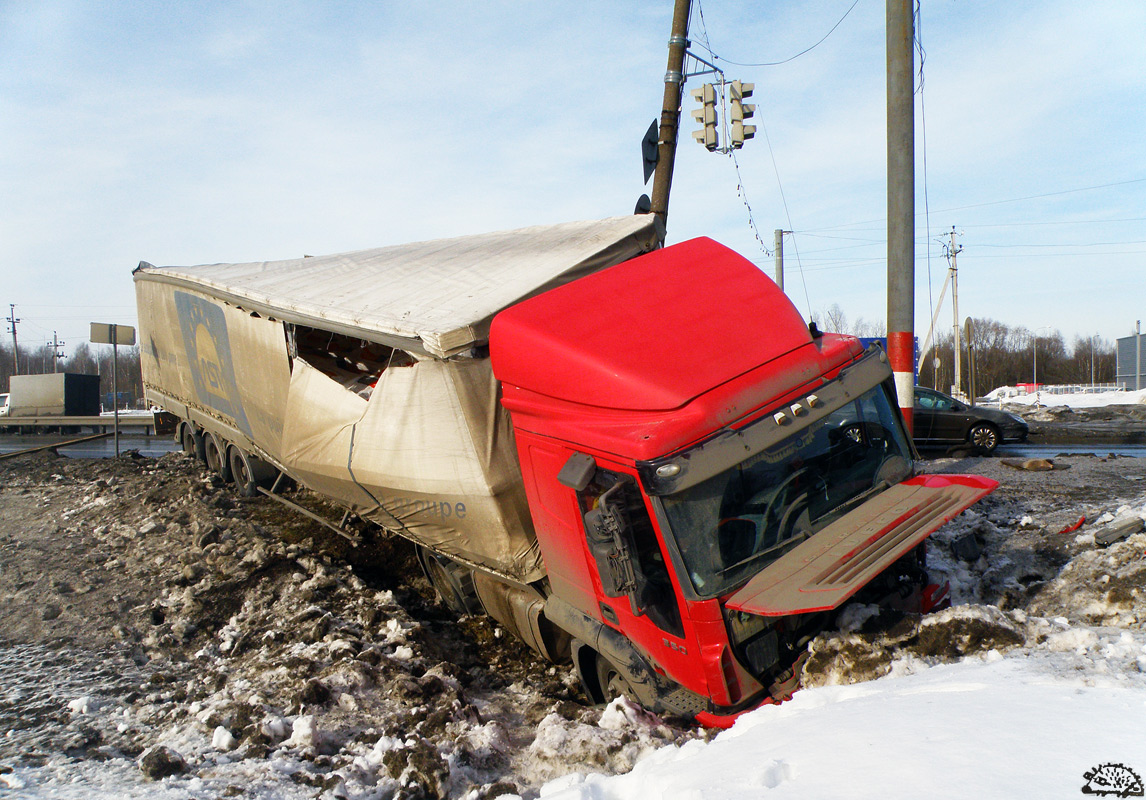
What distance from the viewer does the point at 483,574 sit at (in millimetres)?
6141

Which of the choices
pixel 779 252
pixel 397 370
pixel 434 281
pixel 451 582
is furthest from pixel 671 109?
pixel 779 252

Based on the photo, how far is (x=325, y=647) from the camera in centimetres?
599

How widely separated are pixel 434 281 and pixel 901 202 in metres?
5.94

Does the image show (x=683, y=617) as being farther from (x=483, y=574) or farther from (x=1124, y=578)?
(x=1124, y=578)

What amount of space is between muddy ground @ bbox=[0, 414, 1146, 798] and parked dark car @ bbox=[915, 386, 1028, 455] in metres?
5.99

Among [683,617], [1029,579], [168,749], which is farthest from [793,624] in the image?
[168,749]

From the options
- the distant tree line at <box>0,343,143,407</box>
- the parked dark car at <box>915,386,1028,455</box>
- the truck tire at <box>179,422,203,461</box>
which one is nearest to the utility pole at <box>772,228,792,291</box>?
the parked dark car at <box>915,386,1028,455</box>

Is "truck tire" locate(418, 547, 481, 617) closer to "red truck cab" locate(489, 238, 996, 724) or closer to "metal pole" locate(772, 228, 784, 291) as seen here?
"red truck cab" locate(489, 238, 996, 724)

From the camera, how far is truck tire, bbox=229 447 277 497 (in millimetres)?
9719

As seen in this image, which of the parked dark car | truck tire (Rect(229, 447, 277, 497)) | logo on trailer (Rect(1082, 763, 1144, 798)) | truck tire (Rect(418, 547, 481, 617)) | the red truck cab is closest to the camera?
logo on trailer (Rect(1082, 763, 1144, 798))

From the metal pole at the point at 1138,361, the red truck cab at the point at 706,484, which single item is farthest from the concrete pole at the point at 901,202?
the metal pole at the point at 1138,361

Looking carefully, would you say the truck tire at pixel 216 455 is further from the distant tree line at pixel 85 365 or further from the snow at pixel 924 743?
the distant tree line at pixel 85 365

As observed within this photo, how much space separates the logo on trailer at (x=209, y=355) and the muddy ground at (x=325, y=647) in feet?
4.67

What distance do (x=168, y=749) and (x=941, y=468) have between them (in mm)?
11665
